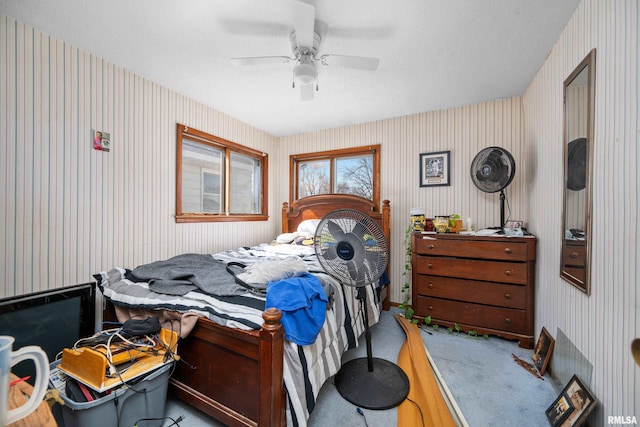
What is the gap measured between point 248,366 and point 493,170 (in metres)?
2.70

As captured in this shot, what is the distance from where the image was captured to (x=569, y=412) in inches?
52.2

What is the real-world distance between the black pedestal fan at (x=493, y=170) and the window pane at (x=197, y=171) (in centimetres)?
296

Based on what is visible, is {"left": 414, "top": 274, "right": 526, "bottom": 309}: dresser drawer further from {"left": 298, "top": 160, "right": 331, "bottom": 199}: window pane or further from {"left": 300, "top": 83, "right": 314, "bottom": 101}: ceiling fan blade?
{"left": 300, "top": 83, "right": 314, "bottom": 101}: ceiling fan blade

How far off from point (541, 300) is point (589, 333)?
2.87ft

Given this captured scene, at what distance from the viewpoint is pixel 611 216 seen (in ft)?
3.92

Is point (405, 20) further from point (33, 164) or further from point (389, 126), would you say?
point (33, 164)

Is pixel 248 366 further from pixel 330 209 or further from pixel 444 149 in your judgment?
pixel 444 149

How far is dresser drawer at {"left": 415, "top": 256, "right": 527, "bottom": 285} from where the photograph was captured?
7.54 feet

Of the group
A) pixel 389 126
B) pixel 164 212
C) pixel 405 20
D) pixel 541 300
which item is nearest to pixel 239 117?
pixel 164 212

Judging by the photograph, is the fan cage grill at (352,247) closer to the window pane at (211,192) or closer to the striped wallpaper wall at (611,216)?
the striped wallpaper wall at (611,216)

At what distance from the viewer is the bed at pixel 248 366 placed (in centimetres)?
114

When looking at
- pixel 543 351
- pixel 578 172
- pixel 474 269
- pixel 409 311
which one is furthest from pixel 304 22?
pixel 543 351

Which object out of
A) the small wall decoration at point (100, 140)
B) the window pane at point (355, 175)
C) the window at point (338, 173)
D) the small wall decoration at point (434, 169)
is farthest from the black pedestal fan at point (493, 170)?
the small wall decoration at point (100, 140)

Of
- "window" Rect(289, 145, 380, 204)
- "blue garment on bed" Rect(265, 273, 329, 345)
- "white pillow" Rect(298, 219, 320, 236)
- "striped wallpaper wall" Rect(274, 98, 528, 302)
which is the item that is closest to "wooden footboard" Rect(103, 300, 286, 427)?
"blue garment on bed" Rect(265, 273, 329, 345)
